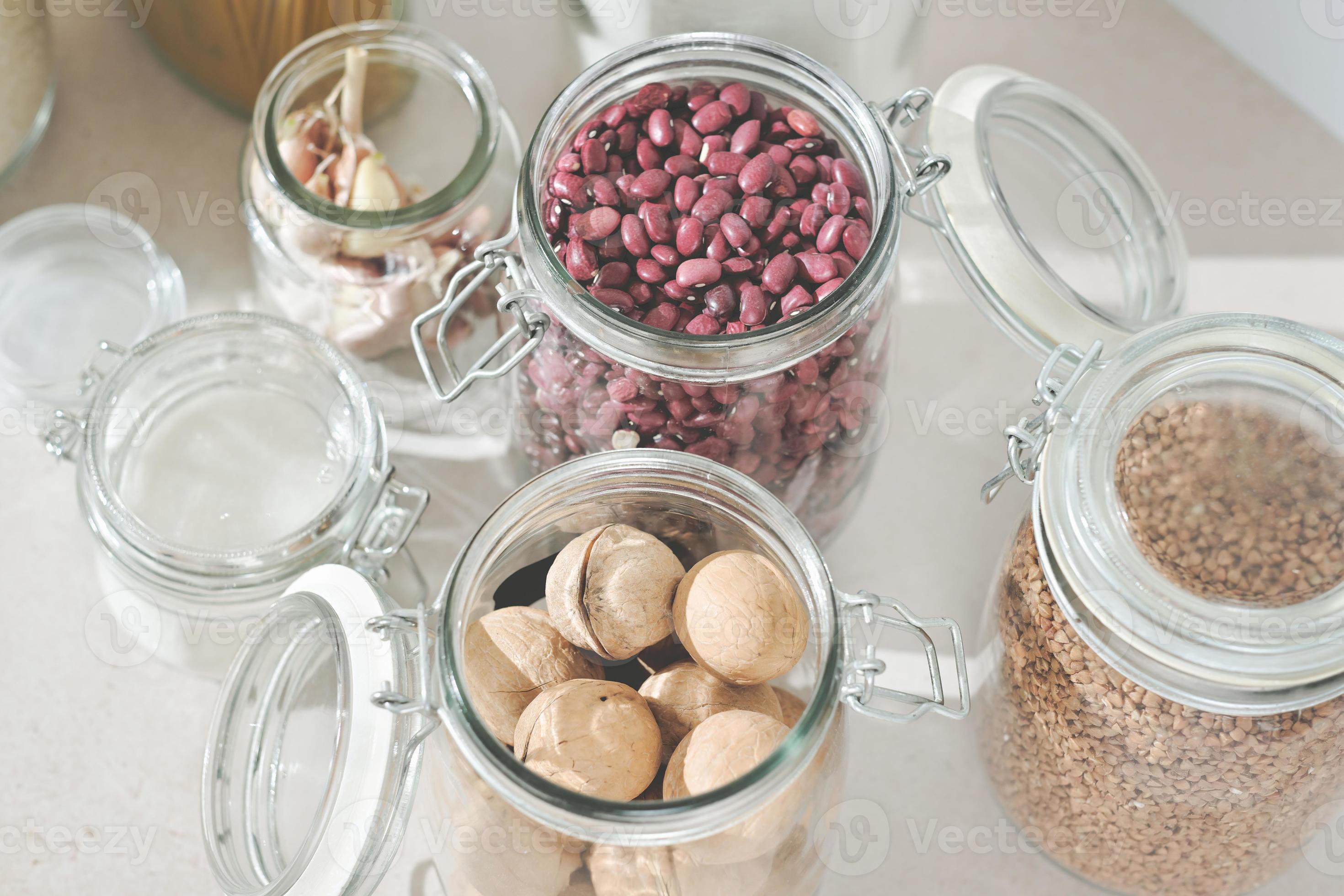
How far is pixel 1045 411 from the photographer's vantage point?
58cm

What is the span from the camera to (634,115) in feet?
2.04

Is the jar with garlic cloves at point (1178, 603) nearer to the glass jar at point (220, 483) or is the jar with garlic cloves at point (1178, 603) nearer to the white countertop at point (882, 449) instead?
the white countertop at point (882, 449)

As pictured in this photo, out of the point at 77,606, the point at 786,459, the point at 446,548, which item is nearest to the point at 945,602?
the point at 786,459

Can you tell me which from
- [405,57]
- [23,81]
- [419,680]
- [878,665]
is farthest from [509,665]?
[23,81]

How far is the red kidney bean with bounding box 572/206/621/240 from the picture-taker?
0.58 meters

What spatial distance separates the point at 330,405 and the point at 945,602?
1.36ft

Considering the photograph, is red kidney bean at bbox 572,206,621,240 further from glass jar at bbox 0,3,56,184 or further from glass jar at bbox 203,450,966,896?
glass jar at bbox 0,3,56,184

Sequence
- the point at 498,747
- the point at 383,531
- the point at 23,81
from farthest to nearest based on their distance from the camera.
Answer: the point at 23,81
the point at 383,531
the point at 498,747

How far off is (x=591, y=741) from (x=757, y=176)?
0.95 feet

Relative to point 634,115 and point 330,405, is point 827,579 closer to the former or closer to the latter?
point 634,115

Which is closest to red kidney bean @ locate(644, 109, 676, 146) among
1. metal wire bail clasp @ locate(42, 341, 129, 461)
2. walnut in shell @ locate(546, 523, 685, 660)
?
walnut in shell @ locate(546, 523, 685, 660)

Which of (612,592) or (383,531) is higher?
(612,592)

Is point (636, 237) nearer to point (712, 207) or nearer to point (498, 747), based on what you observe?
point (712, 207)

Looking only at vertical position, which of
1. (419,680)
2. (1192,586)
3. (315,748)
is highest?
(1192,586)
